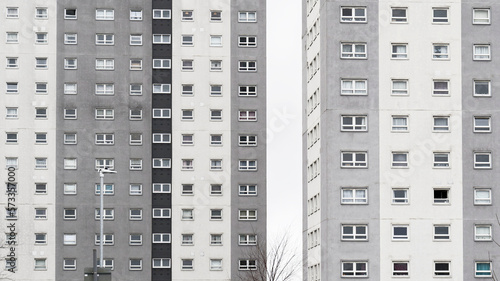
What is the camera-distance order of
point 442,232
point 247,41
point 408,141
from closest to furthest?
point 442,232 < point 408,141 < point 247,41

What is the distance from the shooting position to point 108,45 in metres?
108

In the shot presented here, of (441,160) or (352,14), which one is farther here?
(352,14)

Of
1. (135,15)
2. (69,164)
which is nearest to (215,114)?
(135,15)

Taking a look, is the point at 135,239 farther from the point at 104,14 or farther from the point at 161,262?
the point at 104,14

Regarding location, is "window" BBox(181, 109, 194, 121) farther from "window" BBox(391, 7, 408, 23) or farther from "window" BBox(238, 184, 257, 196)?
"window" BBox(391, 7, 408, 23)

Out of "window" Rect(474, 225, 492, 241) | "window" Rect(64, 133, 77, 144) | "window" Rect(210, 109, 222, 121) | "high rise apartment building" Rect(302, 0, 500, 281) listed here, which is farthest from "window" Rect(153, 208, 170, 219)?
"window" Rect(474, 225, 492, 241)

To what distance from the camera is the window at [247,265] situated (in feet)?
348

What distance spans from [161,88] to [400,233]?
3481cm

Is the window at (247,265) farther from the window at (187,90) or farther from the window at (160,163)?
the window at (187,90)

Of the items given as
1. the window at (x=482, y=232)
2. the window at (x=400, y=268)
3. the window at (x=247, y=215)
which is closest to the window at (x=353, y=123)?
the window at (x=400, y=268)

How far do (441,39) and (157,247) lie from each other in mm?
35811

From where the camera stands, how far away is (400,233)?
79.2 m
